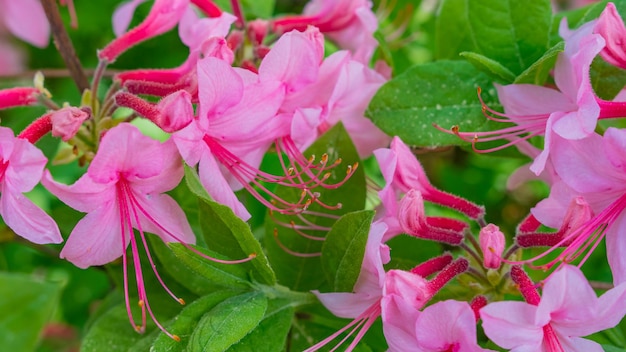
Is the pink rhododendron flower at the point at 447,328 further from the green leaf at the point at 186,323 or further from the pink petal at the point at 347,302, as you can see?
the green leaf at the point at 186,323

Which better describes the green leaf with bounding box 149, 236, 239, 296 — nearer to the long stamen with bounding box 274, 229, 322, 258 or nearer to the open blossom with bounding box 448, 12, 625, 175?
the long stamen with bounding box 274, 229, 322, 258

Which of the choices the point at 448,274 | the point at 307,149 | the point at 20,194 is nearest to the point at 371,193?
the point at 307,149

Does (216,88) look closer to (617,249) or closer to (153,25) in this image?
(153,25)

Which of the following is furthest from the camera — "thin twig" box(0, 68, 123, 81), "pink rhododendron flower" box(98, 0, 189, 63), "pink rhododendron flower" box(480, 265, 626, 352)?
"thin twig" box(0, 68, 123, 81)

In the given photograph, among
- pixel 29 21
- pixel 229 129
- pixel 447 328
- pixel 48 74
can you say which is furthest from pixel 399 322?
pixel 29 21

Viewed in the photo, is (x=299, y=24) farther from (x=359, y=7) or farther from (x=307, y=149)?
(x=307, y=149)

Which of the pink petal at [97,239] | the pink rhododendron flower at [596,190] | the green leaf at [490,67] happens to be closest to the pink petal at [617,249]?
the pink rhododendron flower at [596,190]

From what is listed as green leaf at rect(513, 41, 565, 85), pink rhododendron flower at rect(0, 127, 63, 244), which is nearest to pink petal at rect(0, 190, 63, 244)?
pink rhododendron flower at rect(0, 127, 63, 244)
